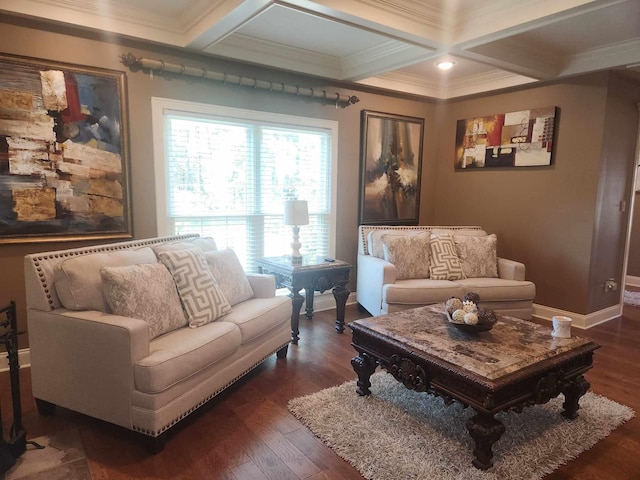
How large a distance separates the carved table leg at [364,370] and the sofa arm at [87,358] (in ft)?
4.12

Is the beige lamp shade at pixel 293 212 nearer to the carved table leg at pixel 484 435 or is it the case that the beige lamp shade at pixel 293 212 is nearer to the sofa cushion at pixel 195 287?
the sofa cushion at pixel 195 287

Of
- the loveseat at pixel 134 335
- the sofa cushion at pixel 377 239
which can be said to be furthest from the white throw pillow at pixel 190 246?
the sofa cushion at pixel 377 239

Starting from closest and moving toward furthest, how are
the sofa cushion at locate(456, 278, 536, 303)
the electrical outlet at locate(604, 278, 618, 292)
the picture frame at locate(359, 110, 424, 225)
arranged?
the sofa cushion at locate(456, 278, 536, 303), the electrical outlet at locate(604, 278, 618, 292), the picture frame at locate(359, 110, 424, 225)

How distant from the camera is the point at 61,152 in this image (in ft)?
9.64

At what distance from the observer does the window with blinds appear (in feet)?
11.5

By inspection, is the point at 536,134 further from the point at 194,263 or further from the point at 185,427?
the point at 185,427

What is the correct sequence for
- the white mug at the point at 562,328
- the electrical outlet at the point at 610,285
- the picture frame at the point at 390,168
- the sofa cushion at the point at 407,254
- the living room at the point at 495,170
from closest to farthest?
the white mug at the point at 562,328 < the living room at the point at 495,170 < the sofa cushion at the point at 407,254 < the electrical outlet at the point at 610,285 < the picture frame at the point at 390,168

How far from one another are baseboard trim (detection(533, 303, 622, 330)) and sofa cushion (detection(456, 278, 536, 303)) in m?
0.55

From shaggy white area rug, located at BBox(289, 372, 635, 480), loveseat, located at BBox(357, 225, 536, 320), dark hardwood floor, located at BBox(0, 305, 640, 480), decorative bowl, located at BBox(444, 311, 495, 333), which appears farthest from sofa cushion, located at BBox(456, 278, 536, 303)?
decorative bowl, located at BBox(444, 311, 495, 333)

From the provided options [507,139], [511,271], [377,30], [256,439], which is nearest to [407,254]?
[511,271]

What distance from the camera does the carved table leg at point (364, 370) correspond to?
2.59 metres

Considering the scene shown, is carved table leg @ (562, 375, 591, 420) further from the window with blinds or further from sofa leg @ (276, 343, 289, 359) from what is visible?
the window with blinds

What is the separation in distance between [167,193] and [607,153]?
4.01 metres

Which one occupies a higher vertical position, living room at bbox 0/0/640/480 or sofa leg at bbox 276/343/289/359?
living room at bbox 0/0/640/480
